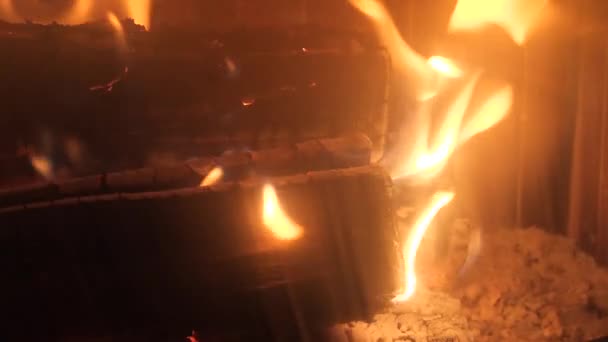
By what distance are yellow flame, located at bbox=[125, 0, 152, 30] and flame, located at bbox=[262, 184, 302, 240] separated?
965 millimetres

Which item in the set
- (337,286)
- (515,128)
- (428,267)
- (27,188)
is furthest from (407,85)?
(27,188)

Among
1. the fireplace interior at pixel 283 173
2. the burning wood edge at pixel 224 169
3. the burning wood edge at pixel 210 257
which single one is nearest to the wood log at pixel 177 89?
the fireplace interior at pixel 283 173

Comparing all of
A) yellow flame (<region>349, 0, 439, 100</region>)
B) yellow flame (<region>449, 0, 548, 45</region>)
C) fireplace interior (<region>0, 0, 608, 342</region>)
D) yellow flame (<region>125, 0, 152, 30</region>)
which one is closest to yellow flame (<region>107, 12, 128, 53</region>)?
fireplace interior (<region>0, 0, 608, 342</region>)

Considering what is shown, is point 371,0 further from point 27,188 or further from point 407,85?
point 27,188

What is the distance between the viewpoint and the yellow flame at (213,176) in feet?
6.49

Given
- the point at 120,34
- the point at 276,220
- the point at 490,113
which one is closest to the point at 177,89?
the point at 120,34

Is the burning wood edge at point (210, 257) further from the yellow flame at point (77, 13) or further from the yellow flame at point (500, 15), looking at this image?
the yellow flame at point (500, 15)

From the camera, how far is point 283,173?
6.79 feet

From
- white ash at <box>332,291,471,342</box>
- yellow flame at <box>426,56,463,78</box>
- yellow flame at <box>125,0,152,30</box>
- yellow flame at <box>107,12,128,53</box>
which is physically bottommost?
white ash at <box>332,291,471,342</box>

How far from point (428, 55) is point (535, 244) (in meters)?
1.02

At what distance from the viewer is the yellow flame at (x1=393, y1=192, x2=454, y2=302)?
7.67 feet

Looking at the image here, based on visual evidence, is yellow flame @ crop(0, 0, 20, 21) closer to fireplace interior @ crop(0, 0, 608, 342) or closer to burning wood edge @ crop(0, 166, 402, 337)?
fireplace interior @ crop(0, 0, 608, 342)

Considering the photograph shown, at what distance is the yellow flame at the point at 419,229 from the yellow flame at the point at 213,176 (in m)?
0.85

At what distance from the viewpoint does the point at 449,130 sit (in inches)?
107
